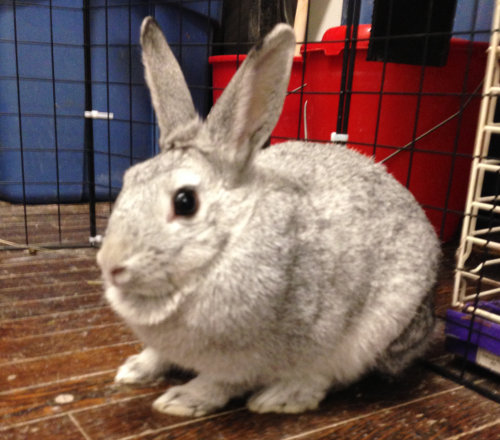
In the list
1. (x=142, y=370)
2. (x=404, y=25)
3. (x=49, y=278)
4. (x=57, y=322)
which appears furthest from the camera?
(x=49, y=278)

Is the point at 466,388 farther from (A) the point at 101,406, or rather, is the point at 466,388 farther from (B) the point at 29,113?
(B) the point at 29,113

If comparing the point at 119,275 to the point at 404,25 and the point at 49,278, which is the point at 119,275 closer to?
the point at 49,278

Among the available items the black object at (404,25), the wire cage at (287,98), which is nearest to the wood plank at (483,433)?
the wire cage at (287,98)

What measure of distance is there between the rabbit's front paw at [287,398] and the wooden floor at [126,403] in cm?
2

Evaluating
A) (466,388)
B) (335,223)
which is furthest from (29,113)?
(466,388)

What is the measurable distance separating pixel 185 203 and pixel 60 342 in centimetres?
81

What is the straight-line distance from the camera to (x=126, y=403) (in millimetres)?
1348

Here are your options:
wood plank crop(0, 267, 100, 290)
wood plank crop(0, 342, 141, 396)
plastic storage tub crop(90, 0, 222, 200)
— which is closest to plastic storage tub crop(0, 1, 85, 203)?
plastic storage tub crop(90, 0, 222, 200)

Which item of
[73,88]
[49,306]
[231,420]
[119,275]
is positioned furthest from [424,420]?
[73,88]

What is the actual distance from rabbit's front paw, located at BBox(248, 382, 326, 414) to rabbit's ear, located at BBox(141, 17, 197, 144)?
0.71 metres

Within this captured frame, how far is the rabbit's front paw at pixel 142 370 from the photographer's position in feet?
4.75

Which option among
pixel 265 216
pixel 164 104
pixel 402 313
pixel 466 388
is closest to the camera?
pixel 265 216

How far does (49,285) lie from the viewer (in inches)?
82.4

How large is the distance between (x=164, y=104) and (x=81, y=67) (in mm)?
2419
